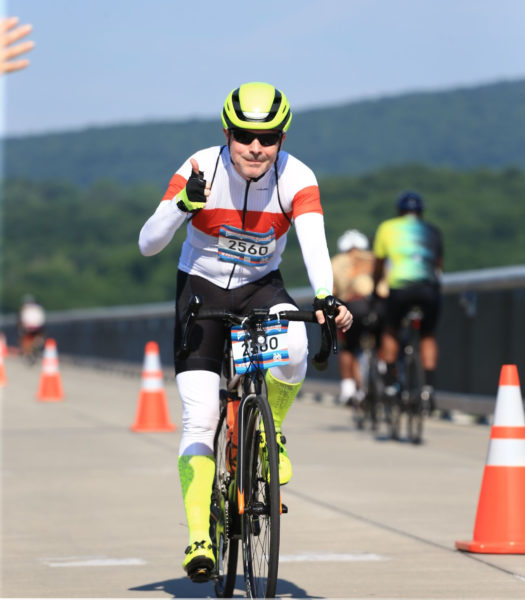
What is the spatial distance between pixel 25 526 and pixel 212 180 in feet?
10.2

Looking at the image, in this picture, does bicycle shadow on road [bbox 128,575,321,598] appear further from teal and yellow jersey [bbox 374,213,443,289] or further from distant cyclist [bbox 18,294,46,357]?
distant cyclist [bbox 18,294,46,357]

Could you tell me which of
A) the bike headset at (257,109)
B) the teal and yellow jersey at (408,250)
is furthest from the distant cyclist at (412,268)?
the bike headset at (257,109)

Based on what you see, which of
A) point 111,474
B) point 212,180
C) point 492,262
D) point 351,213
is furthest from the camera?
point 351,213

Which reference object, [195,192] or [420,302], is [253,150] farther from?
[420,302]

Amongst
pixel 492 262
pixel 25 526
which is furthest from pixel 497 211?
pixel 25 526

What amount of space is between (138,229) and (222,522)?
144 meters

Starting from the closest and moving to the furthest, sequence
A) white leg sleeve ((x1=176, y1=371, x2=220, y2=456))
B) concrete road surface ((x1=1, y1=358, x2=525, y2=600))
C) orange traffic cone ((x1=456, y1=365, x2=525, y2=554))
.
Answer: white leg sleeve ((x1=176, y1=371, x2=220, y2=456)) → concrete road surface ((x1=1, y1=358, x2=525, y2=600)) → orange traffic cone ((x1=456, y1=365, x2=525, y2=554))

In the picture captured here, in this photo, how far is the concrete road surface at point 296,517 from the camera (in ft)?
19.9

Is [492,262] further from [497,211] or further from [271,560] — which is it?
[271,560]

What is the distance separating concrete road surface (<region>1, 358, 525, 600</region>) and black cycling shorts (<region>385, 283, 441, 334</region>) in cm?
107

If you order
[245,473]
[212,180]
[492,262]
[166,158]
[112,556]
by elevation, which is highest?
[166,158]

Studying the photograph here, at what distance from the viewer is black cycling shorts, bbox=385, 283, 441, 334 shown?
12438 millimetres

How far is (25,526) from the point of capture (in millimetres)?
7992

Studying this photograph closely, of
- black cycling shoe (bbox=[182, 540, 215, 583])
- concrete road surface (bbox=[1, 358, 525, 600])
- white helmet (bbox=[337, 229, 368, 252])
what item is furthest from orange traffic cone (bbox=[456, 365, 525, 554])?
white helmet (bbox=[337, 229, 368, 252])
